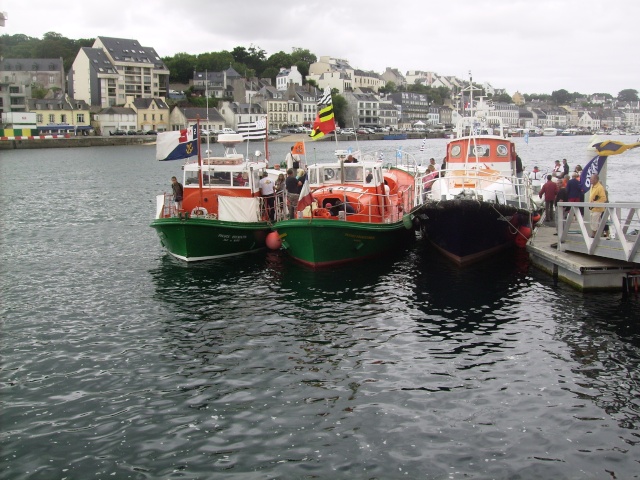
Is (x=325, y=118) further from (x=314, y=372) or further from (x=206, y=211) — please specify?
(x=314, y=372)

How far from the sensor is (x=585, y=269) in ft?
63.0

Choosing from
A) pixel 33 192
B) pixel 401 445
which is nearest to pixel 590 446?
pixel 401 445

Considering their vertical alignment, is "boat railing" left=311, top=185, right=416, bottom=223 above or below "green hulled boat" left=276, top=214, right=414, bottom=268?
above

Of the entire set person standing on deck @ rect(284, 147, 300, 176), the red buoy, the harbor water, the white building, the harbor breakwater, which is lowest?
the harbor water

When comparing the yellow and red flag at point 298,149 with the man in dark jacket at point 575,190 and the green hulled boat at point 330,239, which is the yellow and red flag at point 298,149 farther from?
the man in dark jacket at point 575,190

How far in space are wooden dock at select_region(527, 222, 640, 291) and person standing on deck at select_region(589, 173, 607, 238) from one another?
41.6 inches

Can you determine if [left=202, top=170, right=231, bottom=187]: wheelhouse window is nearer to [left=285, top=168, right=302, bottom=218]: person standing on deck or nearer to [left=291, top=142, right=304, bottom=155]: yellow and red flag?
[left=285, top=168, right=302, bottom=218]: person standing on deck

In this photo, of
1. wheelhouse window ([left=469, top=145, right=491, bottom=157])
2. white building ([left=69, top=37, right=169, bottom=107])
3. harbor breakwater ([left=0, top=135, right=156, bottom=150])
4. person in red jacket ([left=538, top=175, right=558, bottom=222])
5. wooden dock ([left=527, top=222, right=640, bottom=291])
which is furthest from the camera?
white building ([left=69, top=37, right=169, bottom=107])

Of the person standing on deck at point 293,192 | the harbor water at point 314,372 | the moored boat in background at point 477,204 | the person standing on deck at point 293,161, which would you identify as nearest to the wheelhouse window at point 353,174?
the person standing on deck at point 293,192

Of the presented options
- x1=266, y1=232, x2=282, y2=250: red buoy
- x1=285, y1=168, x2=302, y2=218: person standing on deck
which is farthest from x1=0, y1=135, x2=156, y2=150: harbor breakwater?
x1=285, y1=168, x2=302, y2=218: person standing on deck

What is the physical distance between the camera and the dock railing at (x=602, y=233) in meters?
18.0

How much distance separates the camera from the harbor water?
34.4ft

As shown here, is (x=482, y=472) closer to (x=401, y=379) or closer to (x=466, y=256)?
(x=401, y=379)

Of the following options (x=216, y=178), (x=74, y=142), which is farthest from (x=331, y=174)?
(x=74, y=142)
